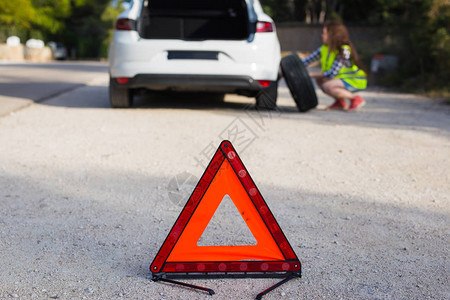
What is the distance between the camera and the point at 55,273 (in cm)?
234

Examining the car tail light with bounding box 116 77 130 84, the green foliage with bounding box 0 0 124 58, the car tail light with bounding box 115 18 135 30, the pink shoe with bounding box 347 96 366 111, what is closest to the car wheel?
the pink shoe with bounding box 347 96 366 111

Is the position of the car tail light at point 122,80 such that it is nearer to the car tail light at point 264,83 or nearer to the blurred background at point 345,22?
the blurred background at point 345,22

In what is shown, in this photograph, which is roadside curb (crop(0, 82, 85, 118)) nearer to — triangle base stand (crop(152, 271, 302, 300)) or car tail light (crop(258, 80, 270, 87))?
car tail light (crop(258, 80, 270, 87))

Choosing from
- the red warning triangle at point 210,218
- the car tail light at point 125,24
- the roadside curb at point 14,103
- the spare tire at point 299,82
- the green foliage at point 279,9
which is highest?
the car tail light at point 125,24

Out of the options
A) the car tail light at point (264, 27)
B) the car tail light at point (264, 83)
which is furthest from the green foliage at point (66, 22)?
the car tail light at point (264, 83)

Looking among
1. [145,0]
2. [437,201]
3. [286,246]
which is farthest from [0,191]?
[145,0]

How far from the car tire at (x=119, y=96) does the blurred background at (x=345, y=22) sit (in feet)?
3.62

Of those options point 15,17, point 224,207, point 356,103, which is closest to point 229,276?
point 224,207

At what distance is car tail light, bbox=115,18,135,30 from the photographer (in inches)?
267

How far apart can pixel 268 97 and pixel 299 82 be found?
592 mm

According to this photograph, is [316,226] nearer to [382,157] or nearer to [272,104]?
[382,157]

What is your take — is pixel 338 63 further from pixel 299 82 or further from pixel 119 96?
pixel 119 96

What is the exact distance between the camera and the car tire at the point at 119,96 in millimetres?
7297

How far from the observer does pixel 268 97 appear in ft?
23.9
